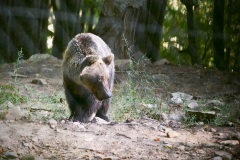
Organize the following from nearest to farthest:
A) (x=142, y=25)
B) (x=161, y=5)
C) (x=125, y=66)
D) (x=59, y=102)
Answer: (x=59, y=102)
(x=125, y=66)
(x=142, y=25)
(x=161, y=5)

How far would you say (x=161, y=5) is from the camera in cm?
866

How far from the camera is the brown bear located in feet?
13.8

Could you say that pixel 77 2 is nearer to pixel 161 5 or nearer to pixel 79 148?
pixel 161 5

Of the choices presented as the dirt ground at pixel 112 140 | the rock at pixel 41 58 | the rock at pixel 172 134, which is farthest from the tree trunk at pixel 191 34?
the rock at pixel 172 134

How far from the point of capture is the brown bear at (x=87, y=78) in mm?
4207

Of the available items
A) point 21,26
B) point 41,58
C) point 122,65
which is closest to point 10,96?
point 122,65

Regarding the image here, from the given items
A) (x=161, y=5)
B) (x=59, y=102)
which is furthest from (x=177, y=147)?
(x=161, y=5)

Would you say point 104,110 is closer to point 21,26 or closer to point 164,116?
point 164,116

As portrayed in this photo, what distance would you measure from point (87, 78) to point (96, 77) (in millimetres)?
92

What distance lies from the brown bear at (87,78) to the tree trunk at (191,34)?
3679mm

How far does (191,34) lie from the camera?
876cm

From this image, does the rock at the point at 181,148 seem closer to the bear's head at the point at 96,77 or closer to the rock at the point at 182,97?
the bear's head at the point at 96,77

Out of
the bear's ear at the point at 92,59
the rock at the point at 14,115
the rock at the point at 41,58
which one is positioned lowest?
the rock at the point at 14,115

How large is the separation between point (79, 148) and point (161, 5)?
5.99 m
